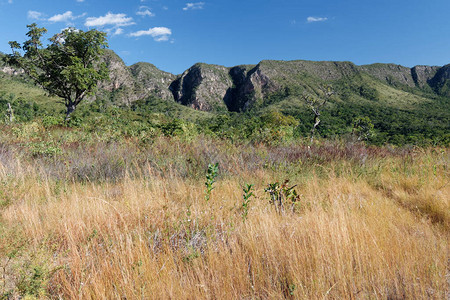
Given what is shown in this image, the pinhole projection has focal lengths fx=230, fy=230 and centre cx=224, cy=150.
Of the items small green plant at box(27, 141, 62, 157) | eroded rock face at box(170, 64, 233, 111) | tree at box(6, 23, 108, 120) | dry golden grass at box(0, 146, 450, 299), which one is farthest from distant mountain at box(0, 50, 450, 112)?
dry golden grass at box(0, 146, 450, 299)

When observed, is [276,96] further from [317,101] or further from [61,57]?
[61,57]

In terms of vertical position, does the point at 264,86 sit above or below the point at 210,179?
above

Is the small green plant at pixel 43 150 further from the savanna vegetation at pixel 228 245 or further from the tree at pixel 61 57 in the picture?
the tree at pixel 61 57

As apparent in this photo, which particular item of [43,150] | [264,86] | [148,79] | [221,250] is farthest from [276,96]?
[221,250]

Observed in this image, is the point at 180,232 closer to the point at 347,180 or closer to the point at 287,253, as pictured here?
the point at 287,253

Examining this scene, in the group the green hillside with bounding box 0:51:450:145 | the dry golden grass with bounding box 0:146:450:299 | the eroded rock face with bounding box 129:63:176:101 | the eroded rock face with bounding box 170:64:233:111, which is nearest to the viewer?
the dry golden grass with bounding box 0:146:450:299

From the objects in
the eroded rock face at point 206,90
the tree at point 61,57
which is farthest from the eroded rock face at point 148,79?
the tree at point 61,57

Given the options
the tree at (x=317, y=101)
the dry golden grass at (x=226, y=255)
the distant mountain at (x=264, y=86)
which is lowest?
the dry golden grass at (x=226, y=255)

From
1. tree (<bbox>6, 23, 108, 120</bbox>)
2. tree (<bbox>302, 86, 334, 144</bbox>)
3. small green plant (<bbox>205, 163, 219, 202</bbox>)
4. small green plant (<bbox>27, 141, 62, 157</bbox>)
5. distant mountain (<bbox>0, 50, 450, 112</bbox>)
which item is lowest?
small green plant (<bbox>205, 163, 219, 202</bbox>)

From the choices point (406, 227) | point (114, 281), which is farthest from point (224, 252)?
point (406, 227)

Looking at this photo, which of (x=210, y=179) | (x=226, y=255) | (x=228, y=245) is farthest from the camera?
(x=210, y=179)

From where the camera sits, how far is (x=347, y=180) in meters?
4.07

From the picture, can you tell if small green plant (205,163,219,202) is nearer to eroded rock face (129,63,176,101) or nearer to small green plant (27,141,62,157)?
small green plant (27,141,62,157)

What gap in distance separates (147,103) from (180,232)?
12454 centimetres
